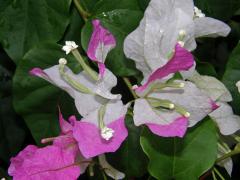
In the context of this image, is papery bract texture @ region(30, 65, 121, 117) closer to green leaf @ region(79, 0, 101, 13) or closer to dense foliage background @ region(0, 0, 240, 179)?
dense foliage background @ region(0, 0, 240, 179)

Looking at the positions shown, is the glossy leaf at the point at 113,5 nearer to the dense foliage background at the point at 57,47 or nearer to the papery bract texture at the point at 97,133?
the dense foliage background at the point at 57,47

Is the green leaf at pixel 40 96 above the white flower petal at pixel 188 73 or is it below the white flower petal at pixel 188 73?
below

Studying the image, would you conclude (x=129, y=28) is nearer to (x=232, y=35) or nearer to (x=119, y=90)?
(x=119, y=90)

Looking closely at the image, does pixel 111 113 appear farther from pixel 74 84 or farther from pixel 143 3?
pixel 143 3

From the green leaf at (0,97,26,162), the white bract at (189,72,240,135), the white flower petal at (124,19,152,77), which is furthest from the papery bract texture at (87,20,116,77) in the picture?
the green leaf at (0,97,26,162)

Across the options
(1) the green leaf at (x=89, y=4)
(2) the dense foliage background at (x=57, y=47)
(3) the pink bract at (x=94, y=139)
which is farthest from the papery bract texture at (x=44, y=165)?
(1) the green leaf at (x=89, y=4)
